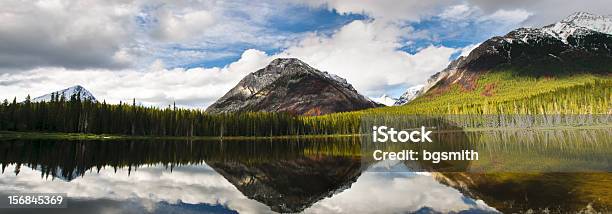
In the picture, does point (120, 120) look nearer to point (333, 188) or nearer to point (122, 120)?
point (122, 120)

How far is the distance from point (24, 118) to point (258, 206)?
147004 mm

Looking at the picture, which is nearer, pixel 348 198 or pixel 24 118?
pixel 348 198

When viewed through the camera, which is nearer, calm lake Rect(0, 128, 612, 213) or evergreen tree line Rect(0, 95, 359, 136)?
calm lake Rect(0, 128, 612, 213)

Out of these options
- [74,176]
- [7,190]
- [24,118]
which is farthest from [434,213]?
[24,118]

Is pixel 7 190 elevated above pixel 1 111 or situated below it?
below

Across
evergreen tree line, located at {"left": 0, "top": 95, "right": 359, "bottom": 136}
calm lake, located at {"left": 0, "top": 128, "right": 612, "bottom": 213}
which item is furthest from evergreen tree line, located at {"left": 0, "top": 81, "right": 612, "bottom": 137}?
calm lake, located at {"left": 0, "top": 128, "right": 612, "bottom": 213}

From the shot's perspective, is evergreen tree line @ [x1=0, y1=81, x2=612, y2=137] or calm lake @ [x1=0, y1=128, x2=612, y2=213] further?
evergreen tree line @ [x1=0, y1=81, x2=612, y2=137]

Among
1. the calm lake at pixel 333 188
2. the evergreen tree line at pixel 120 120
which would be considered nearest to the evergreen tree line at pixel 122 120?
the evergreen tree line at pixel 120 120

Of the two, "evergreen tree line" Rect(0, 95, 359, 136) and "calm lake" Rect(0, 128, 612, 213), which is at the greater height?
"evergreen tree line" Rect(0, 95, 359, 136)

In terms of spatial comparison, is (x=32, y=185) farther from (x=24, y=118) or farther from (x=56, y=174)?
(x=24, y=118)

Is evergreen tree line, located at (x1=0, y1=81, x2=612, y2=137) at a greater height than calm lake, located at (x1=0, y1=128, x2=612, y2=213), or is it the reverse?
evergreen tree line, located at (x1=0, y1=81, x2=612, y2=137)

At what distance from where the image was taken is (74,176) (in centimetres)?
3403

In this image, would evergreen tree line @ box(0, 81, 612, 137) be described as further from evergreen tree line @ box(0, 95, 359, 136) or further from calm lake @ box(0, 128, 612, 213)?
calm lake @ box(0, 128, 612, 213)

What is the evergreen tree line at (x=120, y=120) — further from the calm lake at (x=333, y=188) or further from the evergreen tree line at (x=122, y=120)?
the calm lake at (x=333, y=188)
